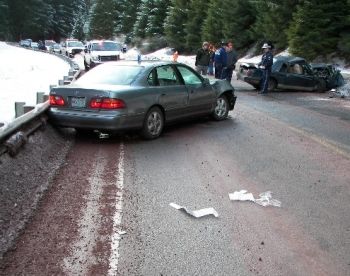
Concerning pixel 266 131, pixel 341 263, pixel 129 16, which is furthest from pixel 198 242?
pixel 129 16

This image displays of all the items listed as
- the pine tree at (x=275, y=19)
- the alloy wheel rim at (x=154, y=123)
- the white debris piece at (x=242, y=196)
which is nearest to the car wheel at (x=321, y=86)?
the pine tree at (x=275, y=19)

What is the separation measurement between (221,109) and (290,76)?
8.72m

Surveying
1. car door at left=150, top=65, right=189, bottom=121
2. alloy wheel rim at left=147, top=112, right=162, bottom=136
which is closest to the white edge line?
alloy wheel rim at left=147, top=112, right=162, bottom=136

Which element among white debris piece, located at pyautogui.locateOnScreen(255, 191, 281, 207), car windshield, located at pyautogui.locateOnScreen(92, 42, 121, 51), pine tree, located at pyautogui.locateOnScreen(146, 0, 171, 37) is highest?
pine tree, located at pyautogui.locateOnScreen(146, 0, 171, 37)

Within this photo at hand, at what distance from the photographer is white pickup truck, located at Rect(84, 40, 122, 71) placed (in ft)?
89.7

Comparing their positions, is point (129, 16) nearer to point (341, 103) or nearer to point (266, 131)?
point (341, 103)

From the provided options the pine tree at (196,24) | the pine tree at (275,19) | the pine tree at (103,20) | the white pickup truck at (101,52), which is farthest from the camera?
the pine tree at (103,20)

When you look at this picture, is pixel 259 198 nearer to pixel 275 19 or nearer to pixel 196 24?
pixel 275 19

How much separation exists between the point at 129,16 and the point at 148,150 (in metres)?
66.9

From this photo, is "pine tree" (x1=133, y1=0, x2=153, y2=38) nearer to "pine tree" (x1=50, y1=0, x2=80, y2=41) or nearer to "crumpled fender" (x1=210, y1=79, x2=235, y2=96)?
"crumpled fender" (x1=210, y1=79, x2=235, y2=96)

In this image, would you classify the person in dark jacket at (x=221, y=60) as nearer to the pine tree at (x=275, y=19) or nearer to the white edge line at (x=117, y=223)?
the white edge line at (x=117, y=223)

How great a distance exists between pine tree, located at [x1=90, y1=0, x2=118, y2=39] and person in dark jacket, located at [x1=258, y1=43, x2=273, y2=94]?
70068mm

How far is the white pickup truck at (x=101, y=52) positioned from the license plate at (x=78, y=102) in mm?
18294

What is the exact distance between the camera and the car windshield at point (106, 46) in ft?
92.4
